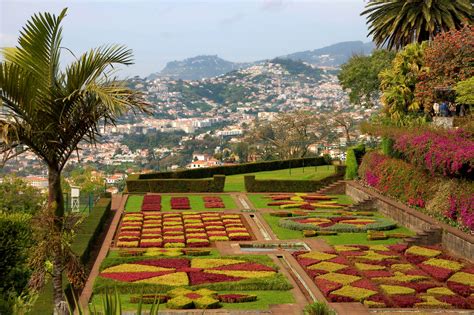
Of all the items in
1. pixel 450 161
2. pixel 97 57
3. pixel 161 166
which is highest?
pixel 97 57

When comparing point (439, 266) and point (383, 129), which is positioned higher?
point (383, 129)

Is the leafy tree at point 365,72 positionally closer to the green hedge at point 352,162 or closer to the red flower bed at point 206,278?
the green hedge at point 352,162

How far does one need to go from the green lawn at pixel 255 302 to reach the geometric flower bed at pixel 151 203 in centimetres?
1858

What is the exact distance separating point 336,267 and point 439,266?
349 centimetres

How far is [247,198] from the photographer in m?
44.0

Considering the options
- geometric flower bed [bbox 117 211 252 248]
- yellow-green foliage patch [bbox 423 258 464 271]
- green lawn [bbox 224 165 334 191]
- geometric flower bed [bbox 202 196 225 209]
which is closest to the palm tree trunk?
yellow-green foliage patch [bbox 423 258 464 271]

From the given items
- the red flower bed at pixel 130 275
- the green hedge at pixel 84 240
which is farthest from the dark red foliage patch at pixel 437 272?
the green hedge at pixel 84 240

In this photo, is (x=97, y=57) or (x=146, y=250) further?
(x=146, y=250)

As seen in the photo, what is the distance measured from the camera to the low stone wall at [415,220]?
86.6 feet

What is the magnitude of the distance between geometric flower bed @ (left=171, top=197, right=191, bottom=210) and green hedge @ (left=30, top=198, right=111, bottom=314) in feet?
12.5

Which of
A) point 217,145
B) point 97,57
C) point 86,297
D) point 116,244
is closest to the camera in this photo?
point 97,57

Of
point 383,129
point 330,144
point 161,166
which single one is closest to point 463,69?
point 383,129

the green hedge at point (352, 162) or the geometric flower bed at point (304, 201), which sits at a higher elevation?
the green hedge at point (352, 162)

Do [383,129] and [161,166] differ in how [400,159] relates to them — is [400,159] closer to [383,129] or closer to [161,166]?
[383,129]
